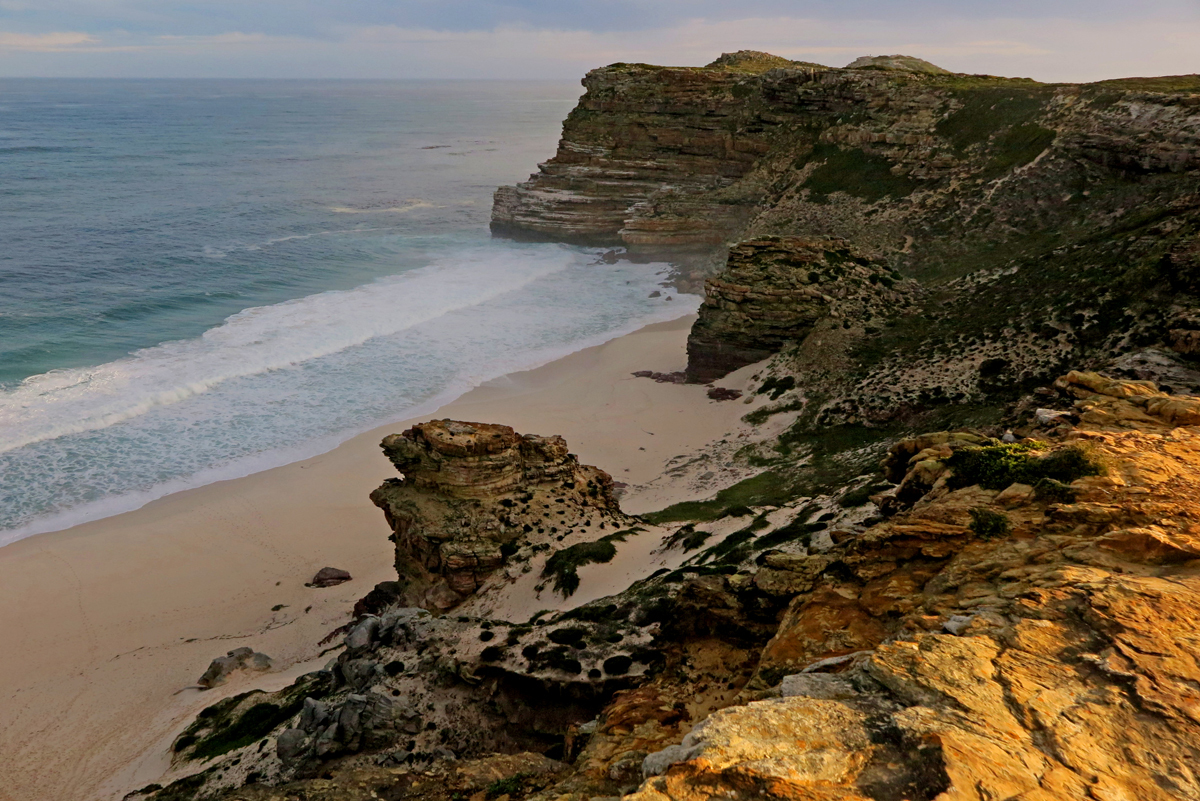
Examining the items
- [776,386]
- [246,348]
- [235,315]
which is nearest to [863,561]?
[776,386]

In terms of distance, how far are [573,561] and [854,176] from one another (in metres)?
44.0

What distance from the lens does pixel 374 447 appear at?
33844 mm

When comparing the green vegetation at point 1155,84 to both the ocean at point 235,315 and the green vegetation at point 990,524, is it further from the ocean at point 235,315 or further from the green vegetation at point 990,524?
the green vegetation at point 990,524

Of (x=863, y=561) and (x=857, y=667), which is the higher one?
(x=857, y=667)

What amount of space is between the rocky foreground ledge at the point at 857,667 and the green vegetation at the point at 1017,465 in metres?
0.04

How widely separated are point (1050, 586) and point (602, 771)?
19.6 feet

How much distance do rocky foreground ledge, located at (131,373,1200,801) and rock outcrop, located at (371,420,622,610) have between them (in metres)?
2.82

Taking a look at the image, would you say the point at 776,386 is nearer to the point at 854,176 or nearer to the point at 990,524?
the point at 990,524

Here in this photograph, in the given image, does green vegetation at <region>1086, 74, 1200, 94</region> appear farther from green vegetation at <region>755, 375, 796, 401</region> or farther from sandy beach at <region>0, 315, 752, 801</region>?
sandy beach at <region>0, 315, 752, 801</region>

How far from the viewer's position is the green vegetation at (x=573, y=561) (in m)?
20.1

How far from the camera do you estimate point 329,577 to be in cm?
2567

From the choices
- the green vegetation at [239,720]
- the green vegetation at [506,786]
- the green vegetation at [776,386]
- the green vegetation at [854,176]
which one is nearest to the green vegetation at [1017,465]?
the green vegetation at [506,786]

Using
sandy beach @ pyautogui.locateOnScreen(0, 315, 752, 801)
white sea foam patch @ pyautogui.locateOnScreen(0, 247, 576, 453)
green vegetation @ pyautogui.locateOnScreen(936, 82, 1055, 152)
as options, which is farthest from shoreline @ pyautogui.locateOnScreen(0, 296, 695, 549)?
green vegetation @ pyautogui.locateOnScreen(936, 82, 1055, 152)

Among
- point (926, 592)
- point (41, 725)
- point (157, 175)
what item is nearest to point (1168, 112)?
point (926, 592)
